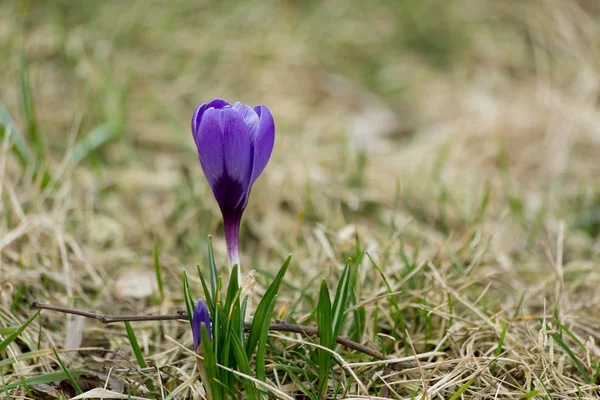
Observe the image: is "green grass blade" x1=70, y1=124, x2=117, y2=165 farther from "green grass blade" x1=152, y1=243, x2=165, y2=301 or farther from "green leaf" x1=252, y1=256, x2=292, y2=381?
"green leaf" x1=252, y1=256, x2=292, y2=381

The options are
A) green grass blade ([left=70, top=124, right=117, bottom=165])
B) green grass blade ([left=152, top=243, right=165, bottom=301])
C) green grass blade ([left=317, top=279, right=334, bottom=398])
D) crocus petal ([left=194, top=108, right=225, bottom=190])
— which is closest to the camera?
crocus petal ([left=194, top=108, right=225, bottom=190])

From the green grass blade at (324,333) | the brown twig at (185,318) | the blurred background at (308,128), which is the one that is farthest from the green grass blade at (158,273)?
the green grass blade at (324,333)

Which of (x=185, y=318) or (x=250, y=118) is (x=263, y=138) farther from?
(x=185, y=318)

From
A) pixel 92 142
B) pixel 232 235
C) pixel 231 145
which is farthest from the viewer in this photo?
pixel 92 142

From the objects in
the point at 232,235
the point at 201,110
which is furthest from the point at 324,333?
the point at 201,110

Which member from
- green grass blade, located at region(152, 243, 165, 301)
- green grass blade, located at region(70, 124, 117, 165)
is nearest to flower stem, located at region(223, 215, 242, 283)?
green grass blade, located at region(152, 243, 165, 301)

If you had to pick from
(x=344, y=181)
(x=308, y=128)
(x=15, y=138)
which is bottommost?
(x=344, y=181)
